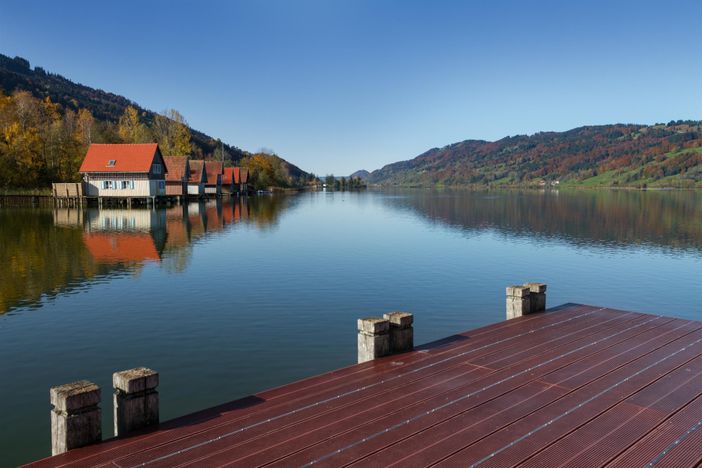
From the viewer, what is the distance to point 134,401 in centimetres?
770

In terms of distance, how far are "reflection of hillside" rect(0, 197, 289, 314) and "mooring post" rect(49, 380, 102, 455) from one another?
13.4m

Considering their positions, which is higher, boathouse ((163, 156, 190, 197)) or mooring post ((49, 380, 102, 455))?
boathouse ((163, 156, 190, 197))

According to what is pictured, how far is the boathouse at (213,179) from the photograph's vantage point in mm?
102938

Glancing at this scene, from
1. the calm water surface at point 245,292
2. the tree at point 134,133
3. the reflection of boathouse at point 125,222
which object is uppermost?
the tree at point 134,133

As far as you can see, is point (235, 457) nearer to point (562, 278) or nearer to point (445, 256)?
point (562, 278)

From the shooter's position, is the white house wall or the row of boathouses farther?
the white house wall

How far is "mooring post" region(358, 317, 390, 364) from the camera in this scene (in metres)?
10.9

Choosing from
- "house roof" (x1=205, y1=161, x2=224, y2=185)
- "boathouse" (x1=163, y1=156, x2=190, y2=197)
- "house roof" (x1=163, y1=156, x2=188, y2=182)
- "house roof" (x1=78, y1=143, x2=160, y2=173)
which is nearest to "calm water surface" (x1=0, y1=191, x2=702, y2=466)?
"house roof" (x1=78, y1=143, x2=160, y2=173)

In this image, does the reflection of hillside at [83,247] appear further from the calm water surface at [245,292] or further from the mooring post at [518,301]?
the mooring post at [518,301]

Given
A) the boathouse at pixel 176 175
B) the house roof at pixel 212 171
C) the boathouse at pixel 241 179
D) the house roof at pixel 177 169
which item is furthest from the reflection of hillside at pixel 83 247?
the boathouse at pixel 241 179

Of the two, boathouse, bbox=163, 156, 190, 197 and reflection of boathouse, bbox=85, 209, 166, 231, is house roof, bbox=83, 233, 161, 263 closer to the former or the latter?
reflection of boathouse, bbox=85, 209, 166, 231

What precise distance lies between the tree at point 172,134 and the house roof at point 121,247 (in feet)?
240

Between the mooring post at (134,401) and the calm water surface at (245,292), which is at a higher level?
the mooring post at (134,401)

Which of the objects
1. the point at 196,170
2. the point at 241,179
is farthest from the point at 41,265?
the point at 241,179
